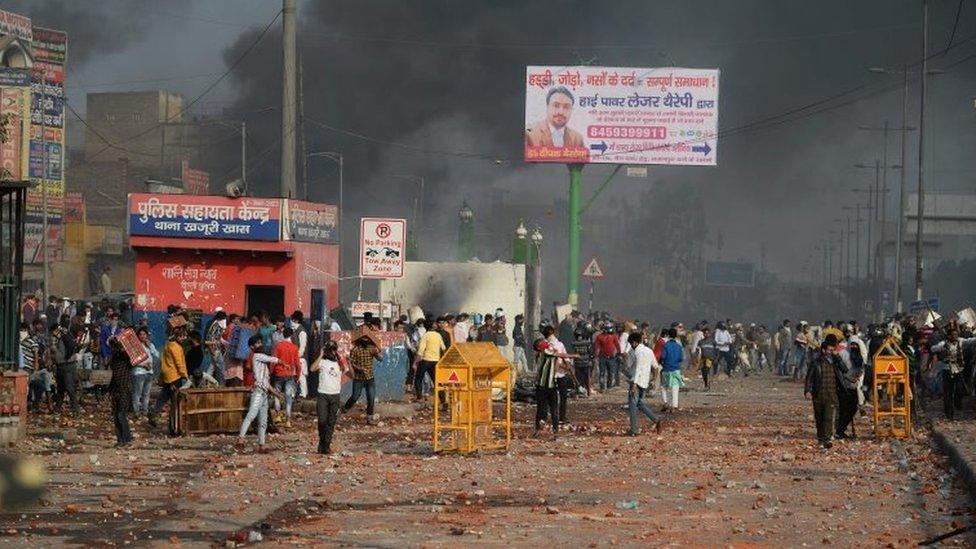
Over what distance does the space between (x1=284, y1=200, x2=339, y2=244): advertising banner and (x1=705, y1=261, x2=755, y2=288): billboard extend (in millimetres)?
96944

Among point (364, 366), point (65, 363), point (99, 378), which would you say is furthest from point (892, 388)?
point (99, 378)

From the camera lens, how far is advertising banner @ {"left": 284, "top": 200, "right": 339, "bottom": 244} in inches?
1308

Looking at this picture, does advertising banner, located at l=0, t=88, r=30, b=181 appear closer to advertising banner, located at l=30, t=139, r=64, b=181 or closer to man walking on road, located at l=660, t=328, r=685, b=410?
advertising banner, located at l=30, t=139, r=64, b=181

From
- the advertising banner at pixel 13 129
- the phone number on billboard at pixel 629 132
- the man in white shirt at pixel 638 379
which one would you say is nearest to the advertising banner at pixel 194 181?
the phone number on billboard at pixel 629 132

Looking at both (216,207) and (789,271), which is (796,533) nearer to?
(216,207)

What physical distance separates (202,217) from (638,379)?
14.2 m

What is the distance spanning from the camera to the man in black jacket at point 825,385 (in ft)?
66.2

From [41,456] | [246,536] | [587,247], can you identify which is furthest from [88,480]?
[587,247]

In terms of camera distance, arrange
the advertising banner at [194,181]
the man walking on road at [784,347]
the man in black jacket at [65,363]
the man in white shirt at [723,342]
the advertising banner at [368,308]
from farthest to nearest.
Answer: the advertising banner at [194,181] → the man walking on road at [784,347] → the man in white shirt at [723,342] → the advertising banner at [368,308] → the man in black jacket at [65,363]

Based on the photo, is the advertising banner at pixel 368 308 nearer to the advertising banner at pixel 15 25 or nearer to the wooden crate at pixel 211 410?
the advertising banner at pixel 15 25

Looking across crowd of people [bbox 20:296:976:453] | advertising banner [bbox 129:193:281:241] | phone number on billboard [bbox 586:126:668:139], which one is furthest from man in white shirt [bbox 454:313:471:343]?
phone number on billboard [bbox 586:126:668:139]

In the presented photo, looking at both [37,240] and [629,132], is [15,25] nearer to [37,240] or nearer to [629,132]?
[37,240]

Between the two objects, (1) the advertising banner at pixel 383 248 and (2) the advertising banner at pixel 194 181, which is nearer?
(1) the advertising banner at pixel 383 248

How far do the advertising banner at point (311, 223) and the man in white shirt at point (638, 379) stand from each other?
439 inches
